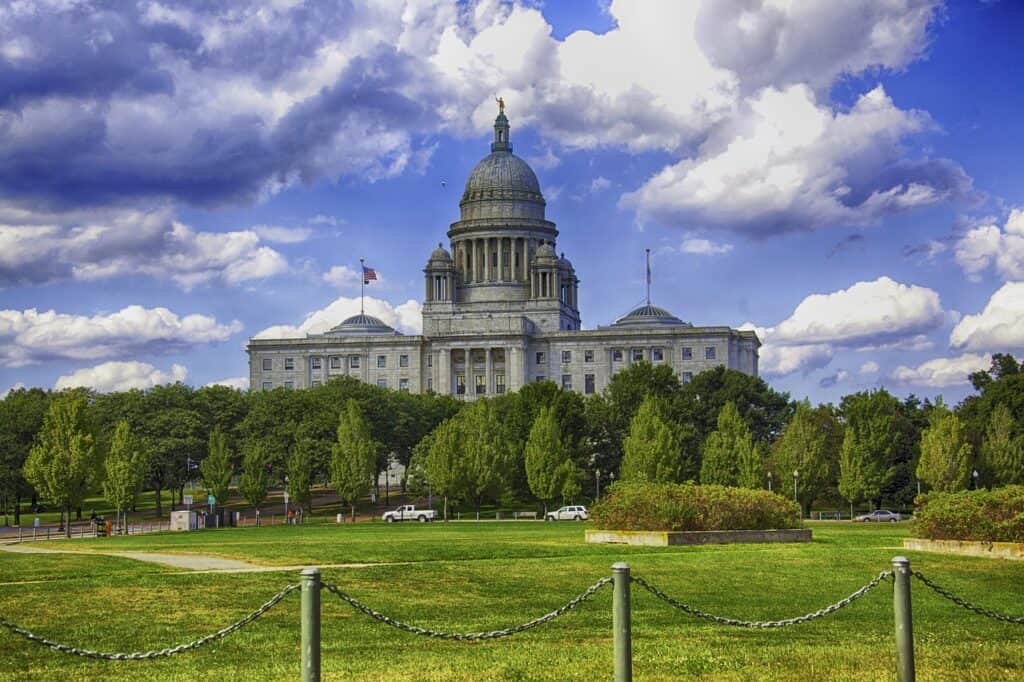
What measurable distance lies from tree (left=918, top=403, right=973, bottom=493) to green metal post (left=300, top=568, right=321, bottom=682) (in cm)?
8056

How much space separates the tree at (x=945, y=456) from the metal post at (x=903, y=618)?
76.5 m

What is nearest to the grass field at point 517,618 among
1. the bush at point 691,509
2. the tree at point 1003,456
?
the bush at point 691,509

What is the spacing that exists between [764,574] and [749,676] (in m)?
13.0

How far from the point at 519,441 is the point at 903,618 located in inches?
3687

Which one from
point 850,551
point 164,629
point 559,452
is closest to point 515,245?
point 559,452

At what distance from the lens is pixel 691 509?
4578 centimetres

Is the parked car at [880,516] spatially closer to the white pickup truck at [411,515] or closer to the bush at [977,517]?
the white pickup truck at [411,515]

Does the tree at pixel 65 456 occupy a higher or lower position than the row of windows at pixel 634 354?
lower

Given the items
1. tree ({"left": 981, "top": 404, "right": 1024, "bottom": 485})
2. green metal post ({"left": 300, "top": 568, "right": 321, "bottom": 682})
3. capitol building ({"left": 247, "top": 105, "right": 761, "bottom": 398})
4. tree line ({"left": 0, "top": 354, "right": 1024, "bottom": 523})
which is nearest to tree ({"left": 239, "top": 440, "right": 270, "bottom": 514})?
tree line ({"left": 0, "top": 354, "right": 1024, "bottom": 523})

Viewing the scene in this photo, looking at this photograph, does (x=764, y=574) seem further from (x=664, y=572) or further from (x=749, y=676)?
(x=749, y=676)

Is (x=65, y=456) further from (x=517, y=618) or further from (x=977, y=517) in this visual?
(x=517, y=618)

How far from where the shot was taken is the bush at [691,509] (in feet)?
150

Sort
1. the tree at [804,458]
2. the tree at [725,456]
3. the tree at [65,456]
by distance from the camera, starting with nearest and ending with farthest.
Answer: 1. the tree at [65,456]
2. the tree at [725,456]
3. the tree at [804,458]

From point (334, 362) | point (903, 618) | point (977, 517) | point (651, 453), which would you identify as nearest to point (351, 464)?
point (651, 453)
